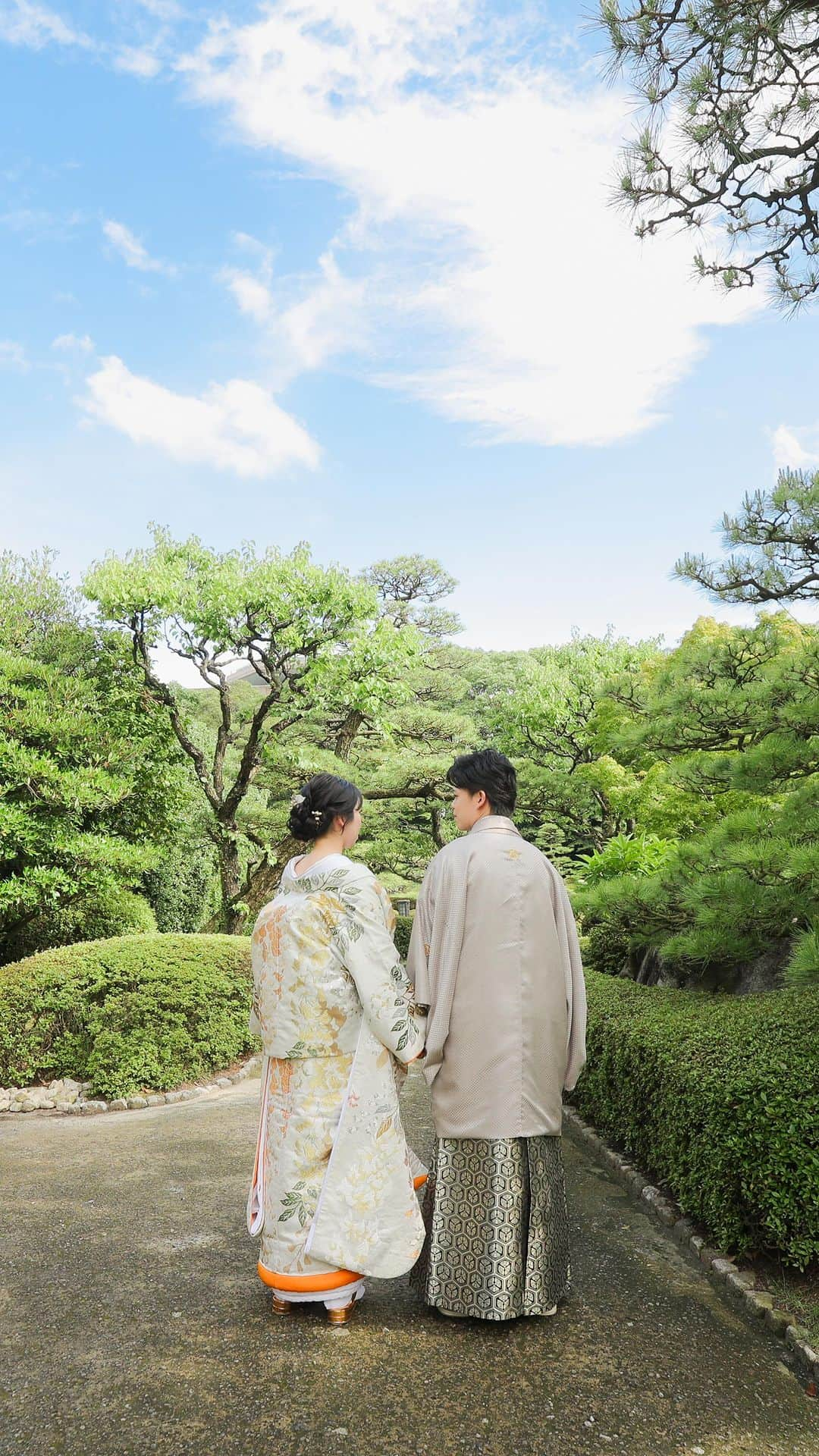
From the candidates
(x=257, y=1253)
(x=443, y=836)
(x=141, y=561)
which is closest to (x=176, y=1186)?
(x=257, y=1253)

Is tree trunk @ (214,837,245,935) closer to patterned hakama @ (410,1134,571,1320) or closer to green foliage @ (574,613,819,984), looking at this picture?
green foliage @ (574,613,819,984)

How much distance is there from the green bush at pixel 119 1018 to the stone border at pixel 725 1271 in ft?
10.3

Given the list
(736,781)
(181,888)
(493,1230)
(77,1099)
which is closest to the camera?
(493,1230)

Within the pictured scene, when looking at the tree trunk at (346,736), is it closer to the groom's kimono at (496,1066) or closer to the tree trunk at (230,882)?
the tree trunk at (230,882)

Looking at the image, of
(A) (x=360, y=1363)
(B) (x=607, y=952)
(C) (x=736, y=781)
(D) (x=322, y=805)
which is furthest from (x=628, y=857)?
(A) (x=360, y=1363)

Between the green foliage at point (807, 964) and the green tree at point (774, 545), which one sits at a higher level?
the green tree at point (774, 545)

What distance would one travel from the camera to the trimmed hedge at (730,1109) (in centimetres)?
288

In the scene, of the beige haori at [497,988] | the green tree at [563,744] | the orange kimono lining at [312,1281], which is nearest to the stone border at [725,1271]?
the beige haori at [497,988]

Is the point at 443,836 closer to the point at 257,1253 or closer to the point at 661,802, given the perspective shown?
the point at 661,802

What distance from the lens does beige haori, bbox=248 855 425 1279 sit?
8.77ft

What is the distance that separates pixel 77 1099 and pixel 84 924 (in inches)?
139

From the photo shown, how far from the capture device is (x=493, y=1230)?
8.73 ft

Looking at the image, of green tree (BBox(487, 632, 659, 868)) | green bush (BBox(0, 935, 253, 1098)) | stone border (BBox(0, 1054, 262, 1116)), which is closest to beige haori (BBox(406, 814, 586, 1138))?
stone border (BBox(0, 1054, 262, 1116))

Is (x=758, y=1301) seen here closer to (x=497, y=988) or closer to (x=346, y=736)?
(x=497, y=988)
